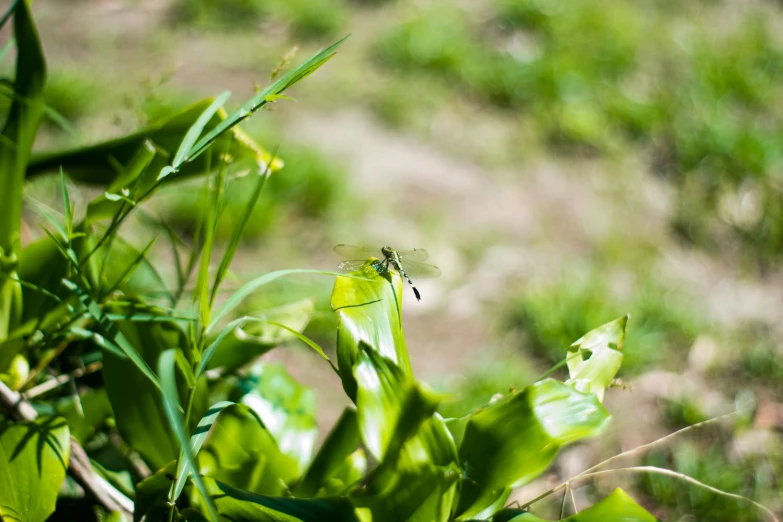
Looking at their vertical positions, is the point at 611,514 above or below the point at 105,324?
below

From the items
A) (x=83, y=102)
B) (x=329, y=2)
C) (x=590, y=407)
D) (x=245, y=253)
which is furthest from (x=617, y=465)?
(x=329, y=2)

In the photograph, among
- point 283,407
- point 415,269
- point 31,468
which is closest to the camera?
point 31,468

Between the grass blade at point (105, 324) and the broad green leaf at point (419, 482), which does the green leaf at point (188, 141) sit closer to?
the grass blade at point (105, 324)

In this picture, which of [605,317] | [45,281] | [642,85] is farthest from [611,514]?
[642,85]

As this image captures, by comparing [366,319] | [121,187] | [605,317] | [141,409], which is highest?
[121,187]

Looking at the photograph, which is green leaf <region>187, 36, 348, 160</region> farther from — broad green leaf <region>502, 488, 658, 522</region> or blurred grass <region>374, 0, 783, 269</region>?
blurred grass <region>374, 0, 783, 269</region>

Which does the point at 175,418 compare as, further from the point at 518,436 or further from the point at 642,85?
the point at 642,85

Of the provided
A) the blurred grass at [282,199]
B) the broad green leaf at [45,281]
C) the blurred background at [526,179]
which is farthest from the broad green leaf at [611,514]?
the blurred grass at [282,199]
